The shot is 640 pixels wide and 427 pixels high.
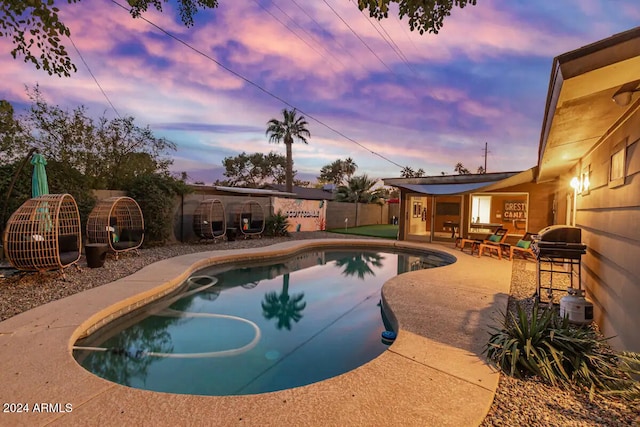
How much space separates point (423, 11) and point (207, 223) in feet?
33.3

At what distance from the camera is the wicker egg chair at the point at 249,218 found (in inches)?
516

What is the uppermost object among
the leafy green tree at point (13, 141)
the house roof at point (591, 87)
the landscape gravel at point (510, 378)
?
the leafy green tree at point (13, 141)

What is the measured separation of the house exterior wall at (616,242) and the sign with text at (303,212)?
1216 centimetres

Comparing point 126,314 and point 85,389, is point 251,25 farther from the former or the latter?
point 85,389

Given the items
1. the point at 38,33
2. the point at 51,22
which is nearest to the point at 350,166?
the point at 38,33

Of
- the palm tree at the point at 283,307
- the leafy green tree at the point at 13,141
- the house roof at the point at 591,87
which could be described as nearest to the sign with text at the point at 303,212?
the palm tree at the point at 283,307

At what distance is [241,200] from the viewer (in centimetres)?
→ 1366

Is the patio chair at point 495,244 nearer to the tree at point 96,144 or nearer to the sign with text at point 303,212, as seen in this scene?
the sign with text at point 303,212

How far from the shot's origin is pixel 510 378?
2812mm

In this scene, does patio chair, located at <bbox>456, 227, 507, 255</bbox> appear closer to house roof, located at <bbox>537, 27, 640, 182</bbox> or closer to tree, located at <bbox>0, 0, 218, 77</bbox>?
house roof, located at <bbox>537, 27, 640, 182</bbox>

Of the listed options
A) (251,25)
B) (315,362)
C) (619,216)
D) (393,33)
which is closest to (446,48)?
(393,33)

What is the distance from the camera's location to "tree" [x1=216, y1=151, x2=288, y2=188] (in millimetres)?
39000

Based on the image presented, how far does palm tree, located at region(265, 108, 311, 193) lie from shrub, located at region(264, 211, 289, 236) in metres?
12.5

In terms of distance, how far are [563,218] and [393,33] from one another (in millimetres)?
8682
